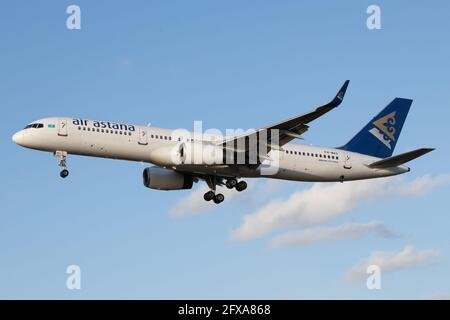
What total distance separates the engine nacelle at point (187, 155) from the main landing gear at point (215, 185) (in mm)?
4612

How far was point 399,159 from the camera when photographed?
185ft

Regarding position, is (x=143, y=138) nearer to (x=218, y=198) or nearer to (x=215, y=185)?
(x=215, y=185)

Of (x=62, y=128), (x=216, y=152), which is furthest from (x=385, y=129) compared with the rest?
(x=62, y=128)

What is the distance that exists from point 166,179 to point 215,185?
341cm

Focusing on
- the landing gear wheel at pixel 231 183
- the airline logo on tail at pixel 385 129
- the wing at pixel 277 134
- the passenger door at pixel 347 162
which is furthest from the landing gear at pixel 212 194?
the airline logo on tail at pixel 385 129

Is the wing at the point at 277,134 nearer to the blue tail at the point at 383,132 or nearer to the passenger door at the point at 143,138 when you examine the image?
the passenger door at the point at 143,138

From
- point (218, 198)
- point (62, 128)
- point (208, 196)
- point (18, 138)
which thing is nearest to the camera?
point (62, 128)

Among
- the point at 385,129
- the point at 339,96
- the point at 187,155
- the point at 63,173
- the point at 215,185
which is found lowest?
the point at 63,173

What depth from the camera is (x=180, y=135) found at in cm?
5356

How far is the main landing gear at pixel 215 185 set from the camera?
5681 cm

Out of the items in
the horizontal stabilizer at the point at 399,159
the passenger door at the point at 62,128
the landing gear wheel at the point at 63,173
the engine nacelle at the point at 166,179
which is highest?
the passenger door at the point at 62,128

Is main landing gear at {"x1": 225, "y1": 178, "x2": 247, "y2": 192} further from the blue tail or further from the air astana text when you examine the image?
the blue tail

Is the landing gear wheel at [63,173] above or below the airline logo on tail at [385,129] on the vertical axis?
below

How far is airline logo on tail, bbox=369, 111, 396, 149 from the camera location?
61.4 meters
